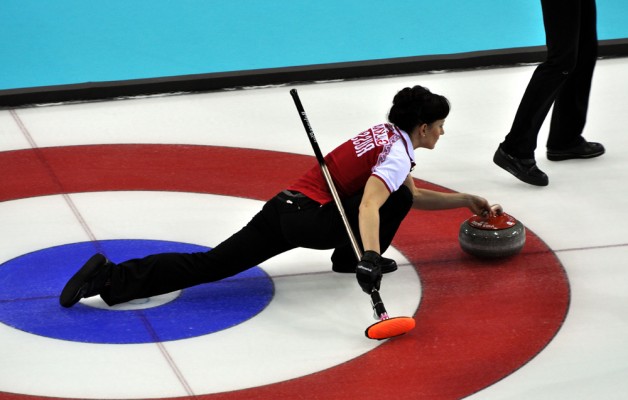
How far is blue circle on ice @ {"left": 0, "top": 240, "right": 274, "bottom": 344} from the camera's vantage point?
5094 mm

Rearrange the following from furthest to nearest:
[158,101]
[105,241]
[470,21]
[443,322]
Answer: [470,21] < [158,101] < [105,241] < [443,322]

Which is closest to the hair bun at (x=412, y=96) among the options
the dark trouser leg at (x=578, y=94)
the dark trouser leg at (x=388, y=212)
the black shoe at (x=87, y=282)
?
the dark trouser leg at (x=388, y=212)

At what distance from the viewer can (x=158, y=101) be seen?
8.88m

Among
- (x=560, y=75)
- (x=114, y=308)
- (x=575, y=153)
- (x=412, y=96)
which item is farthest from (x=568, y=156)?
(x=114, y=308)

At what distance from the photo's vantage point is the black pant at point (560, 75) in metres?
6.86

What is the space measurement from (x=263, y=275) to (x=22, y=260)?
4.05ft

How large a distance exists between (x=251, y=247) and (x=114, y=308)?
69 centimetres

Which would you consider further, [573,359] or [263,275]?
[263,275]

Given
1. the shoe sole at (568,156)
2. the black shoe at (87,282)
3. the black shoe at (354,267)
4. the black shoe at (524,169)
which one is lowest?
the shoe sole at (568,156)

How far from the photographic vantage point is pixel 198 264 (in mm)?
5340

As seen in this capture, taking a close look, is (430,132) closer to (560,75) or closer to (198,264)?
(198,264)

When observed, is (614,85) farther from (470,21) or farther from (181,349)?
(181,349)

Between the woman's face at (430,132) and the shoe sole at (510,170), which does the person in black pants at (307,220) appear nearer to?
the woman's face at (430,132)

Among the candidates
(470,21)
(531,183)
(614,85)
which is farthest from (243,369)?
(470,21)
